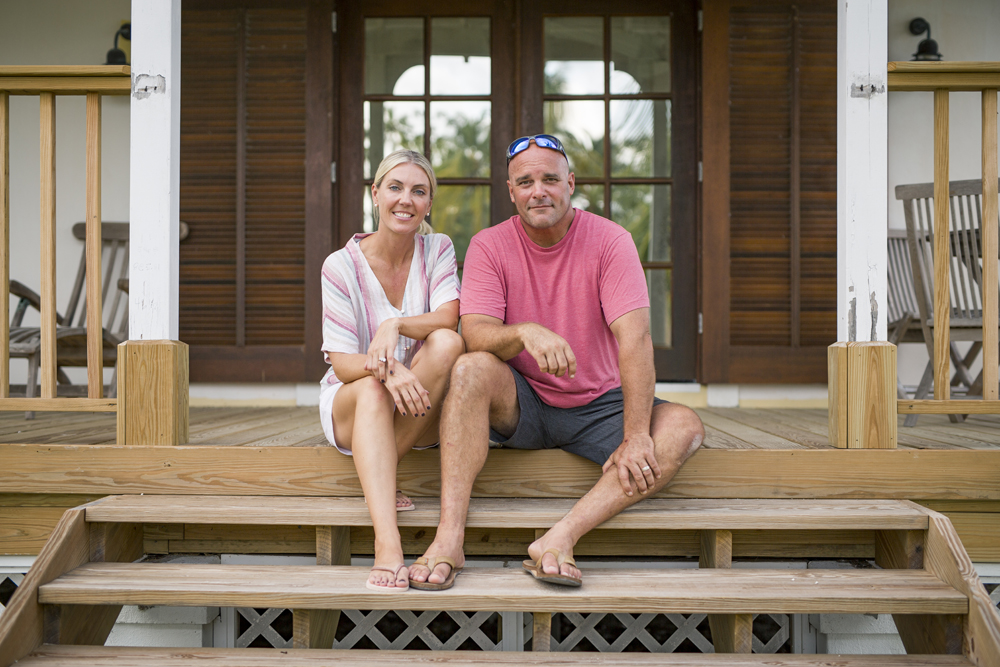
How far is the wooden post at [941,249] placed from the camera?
1891 mm

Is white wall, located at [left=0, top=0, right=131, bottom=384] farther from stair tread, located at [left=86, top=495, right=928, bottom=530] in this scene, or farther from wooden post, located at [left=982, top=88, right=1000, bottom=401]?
wooden post, located at [left=982, top=88, right=1000, bottom=401]

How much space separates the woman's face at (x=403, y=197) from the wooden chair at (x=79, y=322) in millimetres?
1605

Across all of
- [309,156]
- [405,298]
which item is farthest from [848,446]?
[309,156]

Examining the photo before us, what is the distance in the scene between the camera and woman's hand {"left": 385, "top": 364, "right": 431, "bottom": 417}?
1.58 m

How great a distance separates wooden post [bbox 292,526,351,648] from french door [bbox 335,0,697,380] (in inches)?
77.0

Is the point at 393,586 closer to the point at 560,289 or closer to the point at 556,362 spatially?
the point at 556,362

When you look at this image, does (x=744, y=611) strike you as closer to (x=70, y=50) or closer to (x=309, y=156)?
(x=309, y=156)

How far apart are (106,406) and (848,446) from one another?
2.06 metres

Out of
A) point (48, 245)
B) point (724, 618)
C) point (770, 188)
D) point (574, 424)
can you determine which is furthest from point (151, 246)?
point (770, 188)

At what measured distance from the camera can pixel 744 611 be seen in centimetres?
148

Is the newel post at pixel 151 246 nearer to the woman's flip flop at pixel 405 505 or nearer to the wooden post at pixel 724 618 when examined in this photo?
the woman's flip flop at pixel 405 505

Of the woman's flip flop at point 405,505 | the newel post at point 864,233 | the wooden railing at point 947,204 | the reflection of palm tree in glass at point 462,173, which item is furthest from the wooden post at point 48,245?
the wooden railing at point 947,204

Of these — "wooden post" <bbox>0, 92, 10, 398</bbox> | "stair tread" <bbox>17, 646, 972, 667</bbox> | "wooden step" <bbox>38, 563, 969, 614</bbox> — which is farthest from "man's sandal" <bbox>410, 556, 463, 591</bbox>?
"wooden post" <bbox>0, 92, 10, 398</bbox>

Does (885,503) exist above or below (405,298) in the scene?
below
